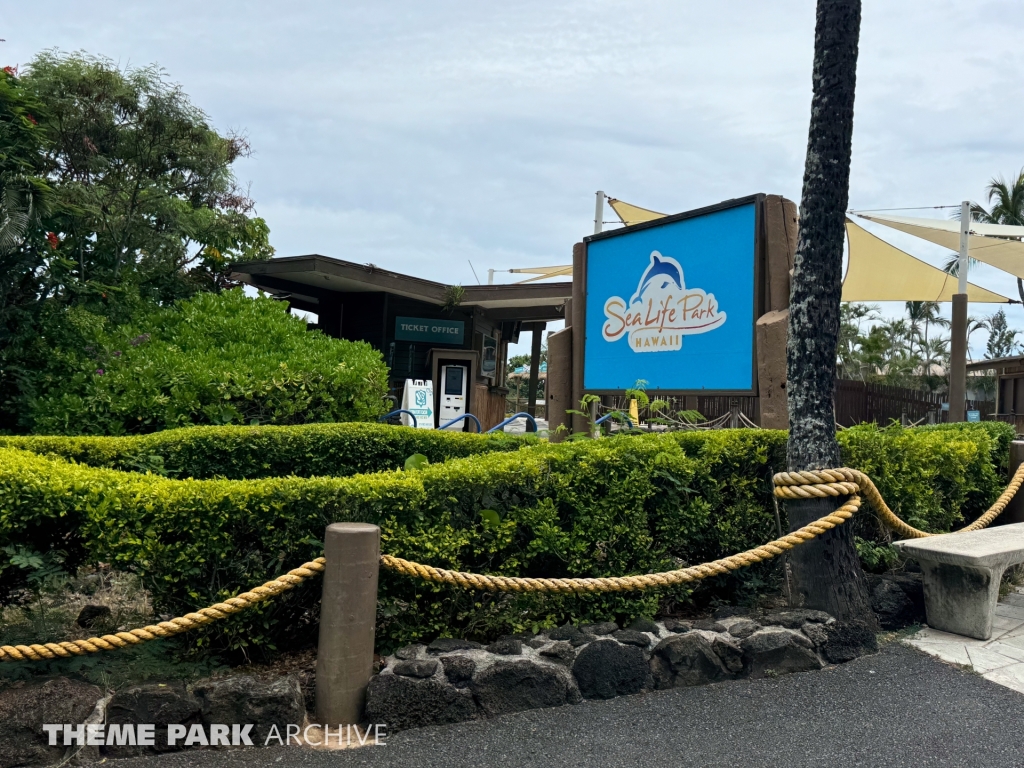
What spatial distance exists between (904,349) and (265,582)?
202 feet

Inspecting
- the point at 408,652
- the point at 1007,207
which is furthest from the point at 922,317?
the point at 408,652

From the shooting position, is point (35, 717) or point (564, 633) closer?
point (35, 717)

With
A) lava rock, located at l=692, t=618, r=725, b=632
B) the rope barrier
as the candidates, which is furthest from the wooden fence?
lava rock, located at l=692, t=618, r=725, b=632

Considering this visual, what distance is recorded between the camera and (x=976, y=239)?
63.1 ft

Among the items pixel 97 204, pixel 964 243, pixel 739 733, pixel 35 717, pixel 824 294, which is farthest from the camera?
pixel 964 243

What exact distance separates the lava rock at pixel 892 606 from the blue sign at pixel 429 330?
12265 millimetres

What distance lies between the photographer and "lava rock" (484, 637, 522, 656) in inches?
132

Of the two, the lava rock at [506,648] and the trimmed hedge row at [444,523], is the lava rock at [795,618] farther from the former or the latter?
the lava rock at [506,648]

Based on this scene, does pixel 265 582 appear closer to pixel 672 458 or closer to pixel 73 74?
pixel 672 458

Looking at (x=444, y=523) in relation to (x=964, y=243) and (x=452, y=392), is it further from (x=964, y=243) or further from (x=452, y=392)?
(x=964, y=243)

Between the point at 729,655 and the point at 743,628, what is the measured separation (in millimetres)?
182

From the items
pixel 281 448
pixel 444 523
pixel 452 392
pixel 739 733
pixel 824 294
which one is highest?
pixel 824 294

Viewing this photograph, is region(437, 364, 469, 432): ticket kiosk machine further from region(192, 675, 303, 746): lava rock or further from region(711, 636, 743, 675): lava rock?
region(192, 675, 303, 746): lava rock

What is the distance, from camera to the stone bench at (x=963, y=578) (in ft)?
13.7
